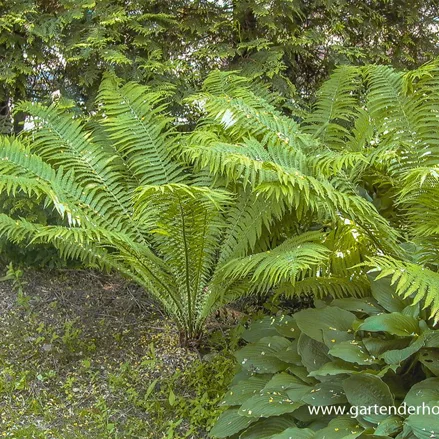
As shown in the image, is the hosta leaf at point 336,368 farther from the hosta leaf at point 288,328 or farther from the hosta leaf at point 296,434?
the hosta leaf at point 288,328

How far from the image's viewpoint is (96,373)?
7.34 feet

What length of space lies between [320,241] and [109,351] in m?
1.17

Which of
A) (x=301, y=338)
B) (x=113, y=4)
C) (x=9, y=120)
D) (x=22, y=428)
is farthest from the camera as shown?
(x=9, y=120)

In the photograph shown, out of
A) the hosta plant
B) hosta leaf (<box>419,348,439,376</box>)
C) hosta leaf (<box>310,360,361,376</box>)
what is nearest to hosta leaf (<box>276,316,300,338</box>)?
the hosta plant

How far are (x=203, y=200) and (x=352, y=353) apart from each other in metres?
0.80

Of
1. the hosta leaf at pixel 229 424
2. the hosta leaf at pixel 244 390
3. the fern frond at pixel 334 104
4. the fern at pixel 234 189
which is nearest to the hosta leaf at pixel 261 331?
the fern at pixel 234 189

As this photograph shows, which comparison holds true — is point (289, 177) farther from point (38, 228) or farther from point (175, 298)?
point (38, 228)

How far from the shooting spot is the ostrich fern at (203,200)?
1.88m

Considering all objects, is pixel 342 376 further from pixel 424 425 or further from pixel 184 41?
pixel 184 41

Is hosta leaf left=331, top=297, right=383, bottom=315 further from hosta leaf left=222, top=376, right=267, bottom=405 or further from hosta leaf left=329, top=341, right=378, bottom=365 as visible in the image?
hosta leaf left=222, top=376, right=267, bottom=405

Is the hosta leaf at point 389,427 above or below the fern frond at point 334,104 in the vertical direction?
below

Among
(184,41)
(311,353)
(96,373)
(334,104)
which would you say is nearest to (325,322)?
(311,353)

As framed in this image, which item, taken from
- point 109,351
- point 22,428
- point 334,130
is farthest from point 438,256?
point 22,428

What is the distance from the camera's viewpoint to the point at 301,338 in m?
1.85
